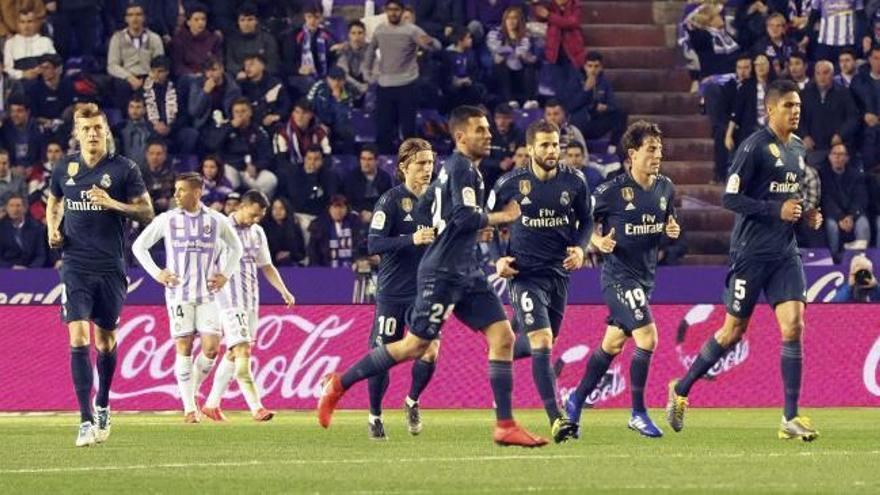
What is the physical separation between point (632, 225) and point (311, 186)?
35.3 feet

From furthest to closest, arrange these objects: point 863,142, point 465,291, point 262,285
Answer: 1. point 863,142
2. point 262,285
3. point 465,291

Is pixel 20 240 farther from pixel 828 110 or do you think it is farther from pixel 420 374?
pixel 828 110

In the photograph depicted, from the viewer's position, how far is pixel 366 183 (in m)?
27.9

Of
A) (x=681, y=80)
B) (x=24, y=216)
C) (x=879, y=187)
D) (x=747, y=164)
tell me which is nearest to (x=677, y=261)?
(x=879, y=187)

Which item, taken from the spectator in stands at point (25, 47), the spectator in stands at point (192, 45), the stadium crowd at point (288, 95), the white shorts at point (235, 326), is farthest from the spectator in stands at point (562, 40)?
the white shorts at point (235, 326)

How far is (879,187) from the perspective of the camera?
28.2m

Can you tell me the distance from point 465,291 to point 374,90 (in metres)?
14.8

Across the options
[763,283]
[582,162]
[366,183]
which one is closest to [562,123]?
[582,162]

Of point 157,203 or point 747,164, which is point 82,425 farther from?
point 157,203

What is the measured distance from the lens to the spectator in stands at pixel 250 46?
1174 inches

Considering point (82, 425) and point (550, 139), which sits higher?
point (550, 139)

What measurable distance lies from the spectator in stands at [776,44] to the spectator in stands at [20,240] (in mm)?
9941

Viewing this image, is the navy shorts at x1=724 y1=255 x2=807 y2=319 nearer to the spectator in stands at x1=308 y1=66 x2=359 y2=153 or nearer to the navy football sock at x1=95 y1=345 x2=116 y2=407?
the navy football sock at x1=95 y1=345 x2=116 y2=407

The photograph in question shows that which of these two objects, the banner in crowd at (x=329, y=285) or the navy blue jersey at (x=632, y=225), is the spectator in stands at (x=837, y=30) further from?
the navy blue jersey at (x=632, y=225)
